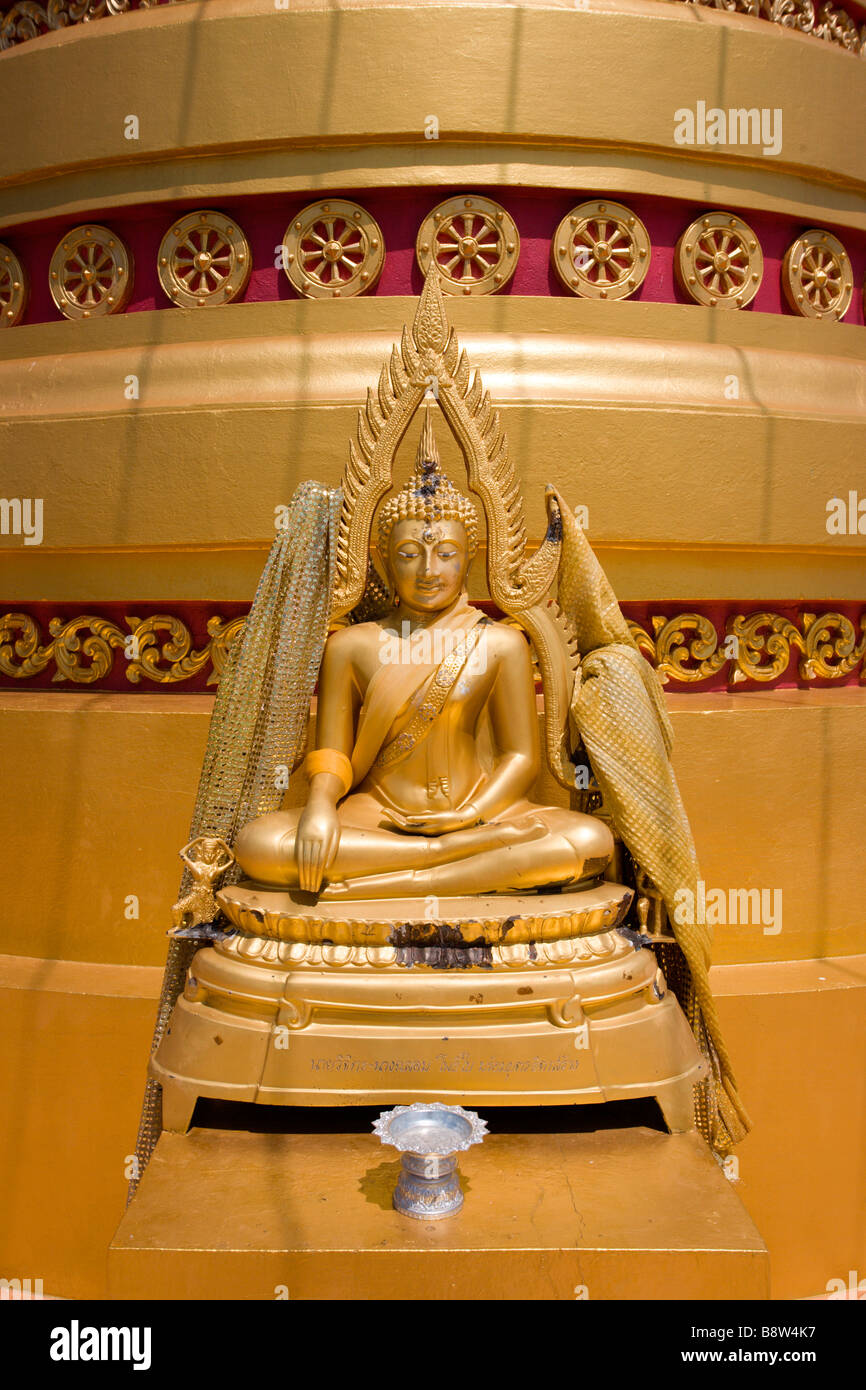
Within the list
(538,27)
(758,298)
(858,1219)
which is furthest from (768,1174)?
(538,27)

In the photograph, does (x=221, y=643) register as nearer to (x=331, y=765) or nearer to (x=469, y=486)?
(x=331, y=765)

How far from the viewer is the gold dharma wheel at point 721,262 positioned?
12.5ft

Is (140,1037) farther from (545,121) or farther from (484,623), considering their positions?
(545,121)

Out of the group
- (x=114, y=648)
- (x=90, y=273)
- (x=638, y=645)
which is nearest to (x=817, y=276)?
(x=638, y=645)

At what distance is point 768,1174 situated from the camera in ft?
11.3

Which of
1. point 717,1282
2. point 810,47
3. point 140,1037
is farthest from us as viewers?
point 810,47

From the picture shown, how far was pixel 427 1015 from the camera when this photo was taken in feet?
8.01

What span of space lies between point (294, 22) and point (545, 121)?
970mm

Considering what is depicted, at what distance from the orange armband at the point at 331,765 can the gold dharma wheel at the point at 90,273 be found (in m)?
2.11

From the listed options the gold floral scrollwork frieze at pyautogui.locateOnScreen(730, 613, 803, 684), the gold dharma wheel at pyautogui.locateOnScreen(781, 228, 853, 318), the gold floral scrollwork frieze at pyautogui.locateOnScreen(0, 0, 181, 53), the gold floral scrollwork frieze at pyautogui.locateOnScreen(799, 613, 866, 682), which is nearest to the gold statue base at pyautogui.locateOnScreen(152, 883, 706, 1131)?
the gold floral scrollwork frieze at pyautogui.locateOnScreen(730, 613, 803, 684)

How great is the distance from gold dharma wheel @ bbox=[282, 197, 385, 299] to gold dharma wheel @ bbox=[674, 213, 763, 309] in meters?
1.15

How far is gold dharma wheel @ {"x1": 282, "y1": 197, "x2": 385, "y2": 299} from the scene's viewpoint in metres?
3.71

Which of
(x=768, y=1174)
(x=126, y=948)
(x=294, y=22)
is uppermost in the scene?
(x=294, y=22)

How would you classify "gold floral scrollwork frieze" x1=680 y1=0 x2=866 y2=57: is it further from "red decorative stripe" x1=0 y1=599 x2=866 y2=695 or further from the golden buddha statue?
"red decorative stripe" x1=0 y1=599 x2=866 y2=695
